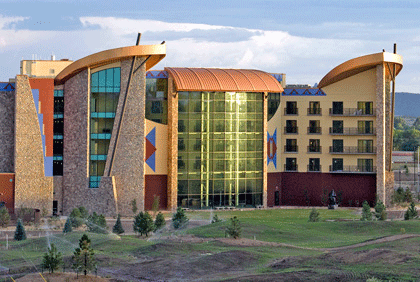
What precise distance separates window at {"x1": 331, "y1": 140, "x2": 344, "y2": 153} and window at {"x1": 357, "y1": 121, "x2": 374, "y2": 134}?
8.00 ft

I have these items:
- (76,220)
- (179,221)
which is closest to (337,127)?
(179,221)

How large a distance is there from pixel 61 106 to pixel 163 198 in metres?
13.2

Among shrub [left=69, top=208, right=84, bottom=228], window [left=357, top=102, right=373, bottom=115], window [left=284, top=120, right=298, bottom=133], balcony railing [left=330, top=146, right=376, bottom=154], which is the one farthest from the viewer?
window [left=284, top=120, right=298, bottom=133]

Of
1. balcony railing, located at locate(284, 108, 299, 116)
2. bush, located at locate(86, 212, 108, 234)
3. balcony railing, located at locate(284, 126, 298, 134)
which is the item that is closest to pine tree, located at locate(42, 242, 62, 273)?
bush, located at locate(86, 212, 108, 234)

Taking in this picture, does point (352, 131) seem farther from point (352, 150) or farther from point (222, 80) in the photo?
point (222, 80)

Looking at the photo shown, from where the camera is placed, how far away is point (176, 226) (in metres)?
71.8

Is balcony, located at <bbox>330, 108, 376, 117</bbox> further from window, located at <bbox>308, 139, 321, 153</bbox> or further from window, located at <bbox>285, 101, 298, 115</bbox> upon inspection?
window, located at <bbox>285, 101, 298, 115</bbox>

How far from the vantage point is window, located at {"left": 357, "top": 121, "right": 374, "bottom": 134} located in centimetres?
9725

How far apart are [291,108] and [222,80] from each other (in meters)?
10.2

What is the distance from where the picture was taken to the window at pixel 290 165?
99.5m

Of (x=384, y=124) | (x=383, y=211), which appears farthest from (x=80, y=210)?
(x=384, y=124)

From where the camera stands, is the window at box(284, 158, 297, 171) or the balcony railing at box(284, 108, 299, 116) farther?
the window at box(284, 158, 297, 171)

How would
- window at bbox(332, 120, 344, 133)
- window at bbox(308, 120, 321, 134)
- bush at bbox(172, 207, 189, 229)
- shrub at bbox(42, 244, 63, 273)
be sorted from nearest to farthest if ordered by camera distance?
shrub at bbox(42, 244, 63, 273)
bush at bbox(172, 207, 189, 229)
window at bbox(332, 120, 344, 133)
window at bbox(308, 120, 321, 134)

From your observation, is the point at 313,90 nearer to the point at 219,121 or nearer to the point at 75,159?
the point at 219,121
